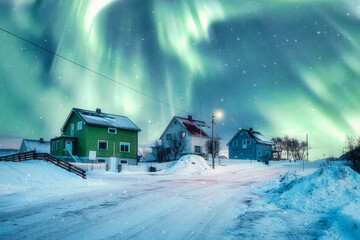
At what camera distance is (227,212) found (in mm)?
7312

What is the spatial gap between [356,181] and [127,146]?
112 feet

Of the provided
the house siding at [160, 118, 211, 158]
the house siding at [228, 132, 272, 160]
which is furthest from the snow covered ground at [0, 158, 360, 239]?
the house siding at [228, 132, 272, 160]

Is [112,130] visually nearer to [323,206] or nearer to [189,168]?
[189,168]

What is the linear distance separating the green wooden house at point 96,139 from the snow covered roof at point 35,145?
807 inches

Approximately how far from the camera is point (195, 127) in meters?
50.1

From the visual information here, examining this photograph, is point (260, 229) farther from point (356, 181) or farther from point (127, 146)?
point (127, 146)

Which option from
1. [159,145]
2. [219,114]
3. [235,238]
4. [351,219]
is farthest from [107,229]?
[159,145]

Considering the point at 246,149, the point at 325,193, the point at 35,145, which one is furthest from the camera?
the point at 35,145

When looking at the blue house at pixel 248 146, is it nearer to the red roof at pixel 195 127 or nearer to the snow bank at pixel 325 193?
the red roof at pixel 195 127

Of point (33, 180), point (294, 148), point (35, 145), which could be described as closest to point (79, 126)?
point (33, 180)

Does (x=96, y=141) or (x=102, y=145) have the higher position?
(x=96, y=141)

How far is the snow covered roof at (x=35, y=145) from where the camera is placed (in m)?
54.5

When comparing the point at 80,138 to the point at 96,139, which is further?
the point at 80,138

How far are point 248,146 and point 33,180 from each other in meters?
48.4
